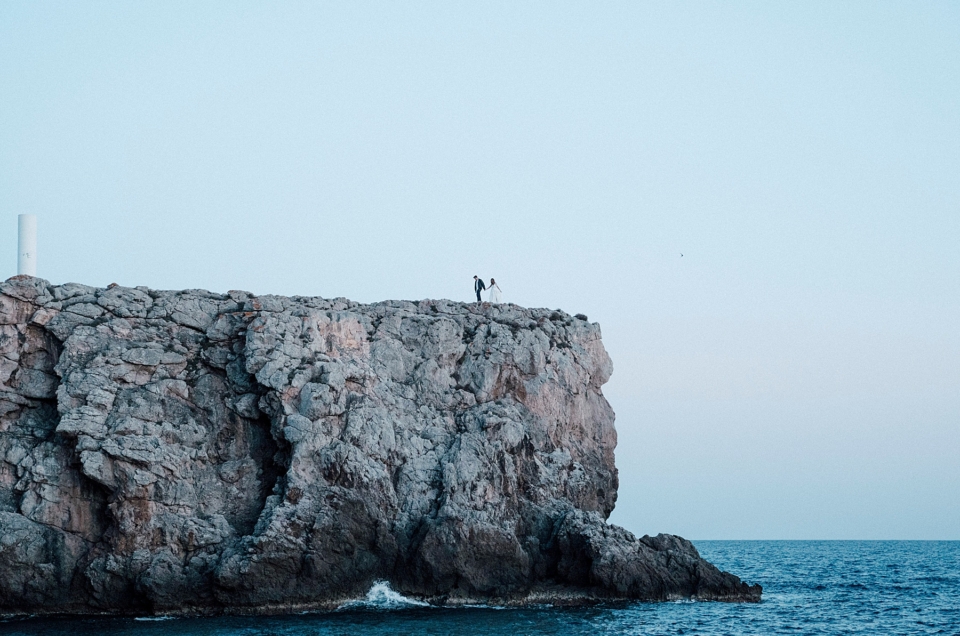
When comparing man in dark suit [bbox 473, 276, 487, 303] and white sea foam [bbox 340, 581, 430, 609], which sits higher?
man in dark suit [bbox 473, 276, 487, 303]

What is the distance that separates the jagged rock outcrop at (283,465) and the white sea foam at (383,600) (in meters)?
0.31

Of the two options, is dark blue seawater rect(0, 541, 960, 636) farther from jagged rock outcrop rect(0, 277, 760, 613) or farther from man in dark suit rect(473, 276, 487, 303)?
man in dark suit rect(473, 276, 487, 303)

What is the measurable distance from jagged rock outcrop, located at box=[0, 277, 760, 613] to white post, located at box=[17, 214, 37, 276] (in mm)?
1905

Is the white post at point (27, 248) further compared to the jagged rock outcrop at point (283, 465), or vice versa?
the white post at point (27, 248)

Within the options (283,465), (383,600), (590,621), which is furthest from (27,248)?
(590,621)

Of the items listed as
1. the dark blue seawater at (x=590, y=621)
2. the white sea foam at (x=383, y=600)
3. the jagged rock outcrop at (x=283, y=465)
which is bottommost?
the dark blue seawater at (x=590, y=621)

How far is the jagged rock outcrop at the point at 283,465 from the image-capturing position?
125ft

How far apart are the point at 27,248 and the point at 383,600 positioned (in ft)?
69.7

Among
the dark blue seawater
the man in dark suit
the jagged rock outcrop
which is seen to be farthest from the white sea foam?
the man in dark suit

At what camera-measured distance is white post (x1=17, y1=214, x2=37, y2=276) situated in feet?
146

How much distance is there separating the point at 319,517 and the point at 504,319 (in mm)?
13012

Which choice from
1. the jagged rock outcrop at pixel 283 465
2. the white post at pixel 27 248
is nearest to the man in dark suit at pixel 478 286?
the jagged rock outcrop at pixel 283 465

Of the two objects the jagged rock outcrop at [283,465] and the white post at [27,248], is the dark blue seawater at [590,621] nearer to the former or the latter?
the jagged rock outcrop at [283,465]

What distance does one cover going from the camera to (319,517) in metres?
38.7
